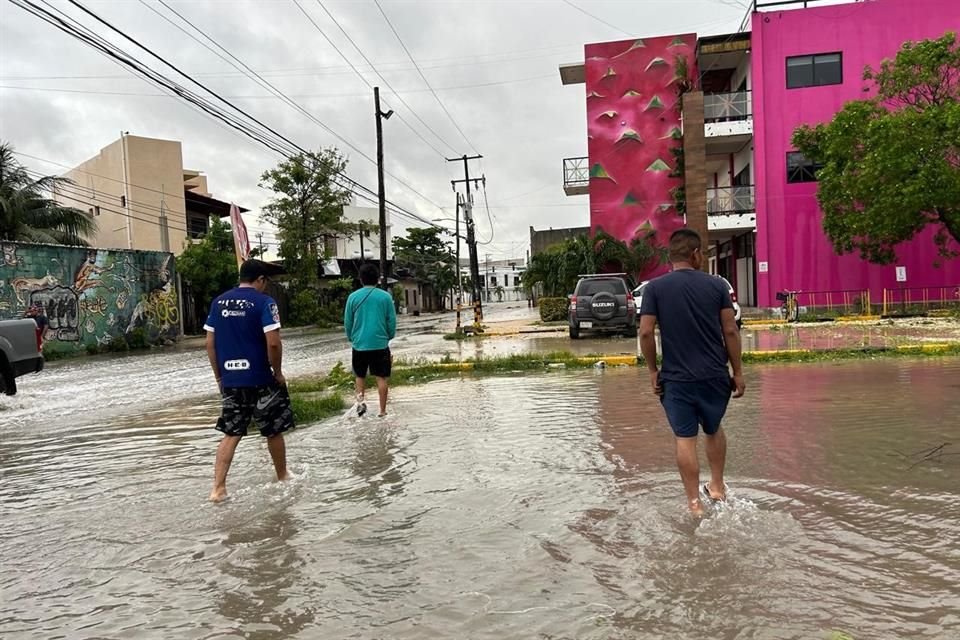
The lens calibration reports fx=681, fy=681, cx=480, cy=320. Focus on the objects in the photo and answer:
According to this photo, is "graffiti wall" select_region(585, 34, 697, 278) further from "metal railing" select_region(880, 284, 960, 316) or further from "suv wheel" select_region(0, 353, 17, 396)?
"suv wheel" select_region(0, 353, 17, 396)

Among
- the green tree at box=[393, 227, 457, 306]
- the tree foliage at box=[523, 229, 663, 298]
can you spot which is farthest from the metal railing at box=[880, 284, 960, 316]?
the green tree at box=[393, 227, 457, 306]

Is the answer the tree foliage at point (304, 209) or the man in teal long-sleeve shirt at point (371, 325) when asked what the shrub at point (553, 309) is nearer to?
the tree foliage at point (304, 209)

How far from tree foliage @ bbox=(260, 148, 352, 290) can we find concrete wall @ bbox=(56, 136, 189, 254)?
803 cm

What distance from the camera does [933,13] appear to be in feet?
84.0

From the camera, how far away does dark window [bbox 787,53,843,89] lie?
26.3m

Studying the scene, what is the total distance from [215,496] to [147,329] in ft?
74.7

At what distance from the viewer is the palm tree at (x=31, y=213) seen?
26.6 metres

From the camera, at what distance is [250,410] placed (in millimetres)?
5008

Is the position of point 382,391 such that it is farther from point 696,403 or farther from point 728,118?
point 728,118

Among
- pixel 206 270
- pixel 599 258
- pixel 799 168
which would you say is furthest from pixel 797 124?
pixel 206 270

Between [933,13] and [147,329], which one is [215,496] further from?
[933,13]

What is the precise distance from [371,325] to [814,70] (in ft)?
83.5

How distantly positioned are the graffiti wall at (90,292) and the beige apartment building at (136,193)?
476 inches

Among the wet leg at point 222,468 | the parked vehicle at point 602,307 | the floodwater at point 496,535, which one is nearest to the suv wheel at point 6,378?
the floodwater at point 496,535
